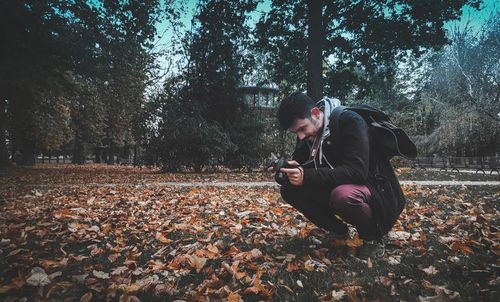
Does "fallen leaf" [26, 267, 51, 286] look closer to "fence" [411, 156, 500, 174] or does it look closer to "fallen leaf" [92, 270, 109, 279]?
"fallen leaf" [92, 270, 109, 279]

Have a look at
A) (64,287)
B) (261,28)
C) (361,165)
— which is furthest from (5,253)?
(261,28)

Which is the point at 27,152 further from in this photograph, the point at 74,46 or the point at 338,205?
the point at 338,205

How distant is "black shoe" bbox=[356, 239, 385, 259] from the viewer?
267 cm

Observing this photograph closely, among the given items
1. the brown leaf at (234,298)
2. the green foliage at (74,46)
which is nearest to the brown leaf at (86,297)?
the brown leaf at (234,298)

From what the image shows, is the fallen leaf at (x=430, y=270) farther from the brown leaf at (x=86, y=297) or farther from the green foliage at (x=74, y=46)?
the green foliage at (x=74, y=46)

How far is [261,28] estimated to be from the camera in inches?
537

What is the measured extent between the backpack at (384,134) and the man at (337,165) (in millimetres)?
89

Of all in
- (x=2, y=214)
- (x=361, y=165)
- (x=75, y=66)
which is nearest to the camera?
(x=361, y=165)

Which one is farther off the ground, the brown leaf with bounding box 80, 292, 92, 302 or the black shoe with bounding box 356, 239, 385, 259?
the black shoe with bounding box 356, 239, 385, 259

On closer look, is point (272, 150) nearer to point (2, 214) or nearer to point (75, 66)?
point (75, 66)

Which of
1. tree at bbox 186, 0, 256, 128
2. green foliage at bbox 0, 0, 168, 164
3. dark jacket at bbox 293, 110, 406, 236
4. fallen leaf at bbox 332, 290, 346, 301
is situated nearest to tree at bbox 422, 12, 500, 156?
tree at bbox 186, 0, 256, 128

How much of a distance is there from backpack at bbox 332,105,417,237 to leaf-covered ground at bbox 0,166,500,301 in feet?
1.45

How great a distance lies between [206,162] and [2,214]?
11.8 meters

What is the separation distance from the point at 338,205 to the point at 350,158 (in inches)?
A: 15.9
